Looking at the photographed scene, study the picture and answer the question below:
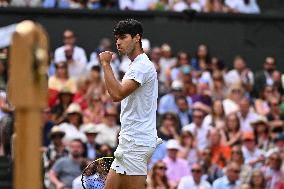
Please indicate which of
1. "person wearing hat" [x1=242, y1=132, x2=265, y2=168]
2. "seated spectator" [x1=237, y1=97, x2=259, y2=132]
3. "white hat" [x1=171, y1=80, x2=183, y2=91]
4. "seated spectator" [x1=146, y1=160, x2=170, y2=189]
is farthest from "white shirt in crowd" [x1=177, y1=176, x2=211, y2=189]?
"white hat" [x1=171, y1=80, x2=183, y2=91]

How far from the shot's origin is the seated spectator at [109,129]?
635 inches

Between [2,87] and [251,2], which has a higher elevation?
[251,2]

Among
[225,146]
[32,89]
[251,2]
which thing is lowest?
[225,146]

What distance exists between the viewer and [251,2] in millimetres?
21859

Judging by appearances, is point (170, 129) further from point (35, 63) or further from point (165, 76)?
point (35, 63)

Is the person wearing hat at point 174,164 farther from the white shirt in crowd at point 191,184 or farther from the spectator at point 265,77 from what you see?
the spectator at point 265,77

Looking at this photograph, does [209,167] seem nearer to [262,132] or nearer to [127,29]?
[262,132]

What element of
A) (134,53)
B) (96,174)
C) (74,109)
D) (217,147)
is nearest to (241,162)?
(217,147)

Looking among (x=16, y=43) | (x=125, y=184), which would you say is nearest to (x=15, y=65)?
(x=16, y=43)

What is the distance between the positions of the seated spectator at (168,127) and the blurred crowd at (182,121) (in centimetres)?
1

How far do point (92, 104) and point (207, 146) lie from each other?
2.04 m

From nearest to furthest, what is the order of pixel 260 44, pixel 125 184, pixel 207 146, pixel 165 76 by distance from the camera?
pixel 125 184
pixel 207 146
pixel 165 76
pixel 260 44

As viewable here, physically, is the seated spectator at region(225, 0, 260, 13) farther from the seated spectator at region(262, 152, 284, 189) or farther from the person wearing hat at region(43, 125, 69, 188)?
the person wearing hat at region(43, 125, 69, 188)

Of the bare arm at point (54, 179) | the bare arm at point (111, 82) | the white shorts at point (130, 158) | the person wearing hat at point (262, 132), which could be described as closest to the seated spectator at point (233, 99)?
the person wearing hat at point (262, 132)
